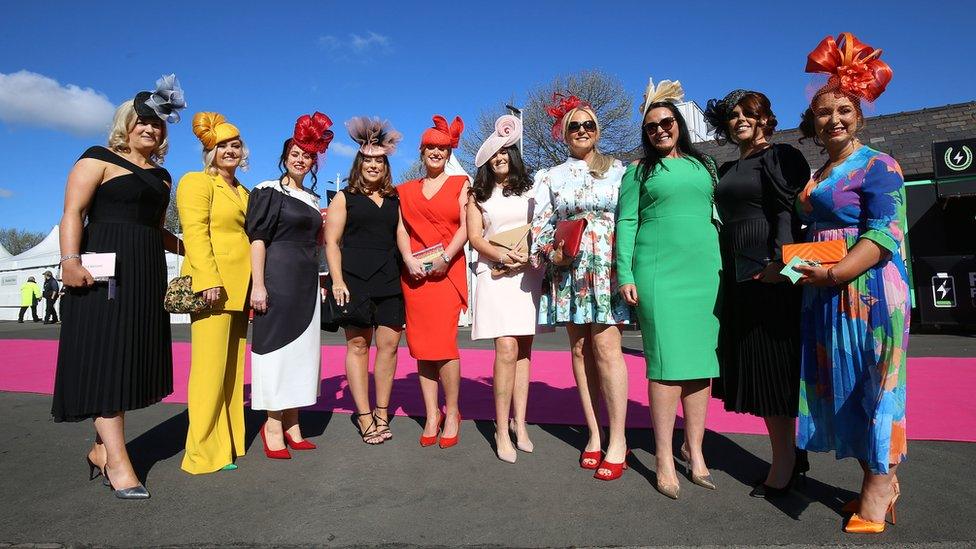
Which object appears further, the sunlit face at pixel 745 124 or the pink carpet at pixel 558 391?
the pink carpet at pixel 558 391

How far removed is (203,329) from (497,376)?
1.78 metres

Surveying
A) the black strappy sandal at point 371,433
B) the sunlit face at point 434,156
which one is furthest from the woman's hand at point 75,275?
the sunlit face at point 434,156

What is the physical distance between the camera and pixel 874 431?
231 centimetres

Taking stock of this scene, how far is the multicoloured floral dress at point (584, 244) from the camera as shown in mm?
3121

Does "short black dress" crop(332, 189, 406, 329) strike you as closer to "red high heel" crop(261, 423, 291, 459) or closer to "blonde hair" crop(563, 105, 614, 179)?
"red high heel" crop(261, 423, 291, 459)

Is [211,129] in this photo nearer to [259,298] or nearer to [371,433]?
[259,298]

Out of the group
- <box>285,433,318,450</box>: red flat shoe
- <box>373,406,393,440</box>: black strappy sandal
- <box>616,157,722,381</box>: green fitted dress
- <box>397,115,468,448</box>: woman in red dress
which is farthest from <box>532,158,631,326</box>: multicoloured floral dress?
<box>285,433,318,450</box>: red flat shoe

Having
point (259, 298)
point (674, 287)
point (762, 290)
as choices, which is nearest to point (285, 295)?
point (259, 298)

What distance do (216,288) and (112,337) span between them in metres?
0.56

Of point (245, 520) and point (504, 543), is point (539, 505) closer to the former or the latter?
point (504, 543)

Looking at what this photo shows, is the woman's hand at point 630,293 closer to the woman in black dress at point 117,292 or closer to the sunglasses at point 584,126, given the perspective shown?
the sunglasses at point 584,126

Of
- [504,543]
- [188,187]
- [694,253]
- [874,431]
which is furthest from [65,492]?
[874,431]

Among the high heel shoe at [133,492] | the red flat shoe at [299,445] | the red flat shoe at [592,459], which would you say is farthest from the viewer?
the red flat shoe at [299,445]

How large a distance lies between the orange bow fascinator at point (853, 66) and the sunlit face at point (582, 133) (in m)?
1.17
